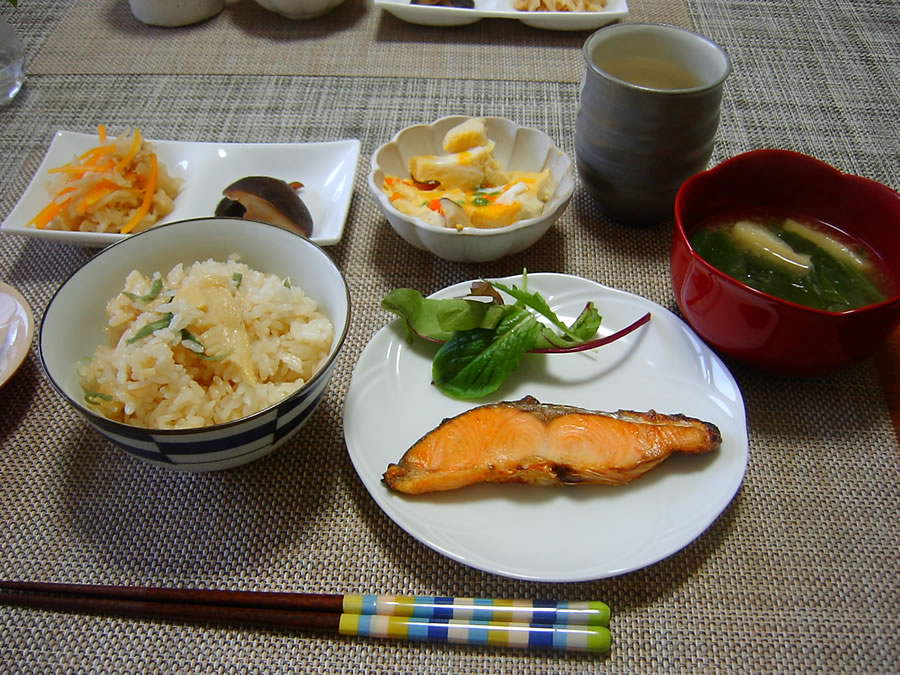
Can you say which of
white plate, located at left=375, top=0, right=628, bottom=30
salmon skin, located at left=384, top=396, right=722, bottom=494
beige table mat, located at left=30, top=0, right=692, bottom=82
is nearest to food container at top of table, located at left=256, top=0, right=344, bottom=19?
beige table mat, located at left=30, top=0, right=692, bottom=82

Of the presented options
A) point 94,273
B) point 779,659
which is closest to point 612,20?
point 94,273

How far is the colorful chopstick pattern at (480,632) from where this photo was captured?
1025 millimetres

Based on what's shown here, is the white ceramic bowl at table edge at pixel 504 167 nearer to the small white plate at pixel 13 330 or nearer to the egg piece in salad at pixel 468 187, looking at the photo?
the egg piece in salad at pixel 468 187

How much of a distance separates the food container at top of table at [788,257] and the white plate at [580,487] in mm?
102

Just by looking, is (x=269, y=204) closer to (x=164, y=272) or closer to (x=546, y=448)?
(x=164, y=272)

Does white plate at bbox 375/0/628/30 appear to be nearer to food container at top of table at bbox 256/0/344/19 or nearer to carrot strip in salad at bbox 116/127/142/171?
food container at top of table at bbox 256/0/344/19

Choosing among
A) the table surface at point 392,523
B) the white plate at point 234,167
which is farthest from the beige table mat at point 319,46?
the white plate at point 234,167

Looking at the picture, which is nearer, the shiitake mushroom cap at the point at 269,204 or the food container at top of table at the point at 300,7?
the shiitake mushroom cap at the point at 269,204

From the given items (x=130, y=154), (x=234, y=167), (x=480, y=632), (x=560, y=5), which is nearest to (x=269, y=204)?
(x=234, y=167)

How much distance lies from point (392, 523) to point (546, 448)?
13.4 inches

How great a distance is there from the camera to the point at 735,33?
8.60 feet

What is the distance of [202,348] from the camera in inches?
45.1

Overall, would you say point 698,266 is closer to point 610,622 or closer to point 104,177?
point 610,622

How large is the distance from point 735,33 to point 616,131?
4.95ft
